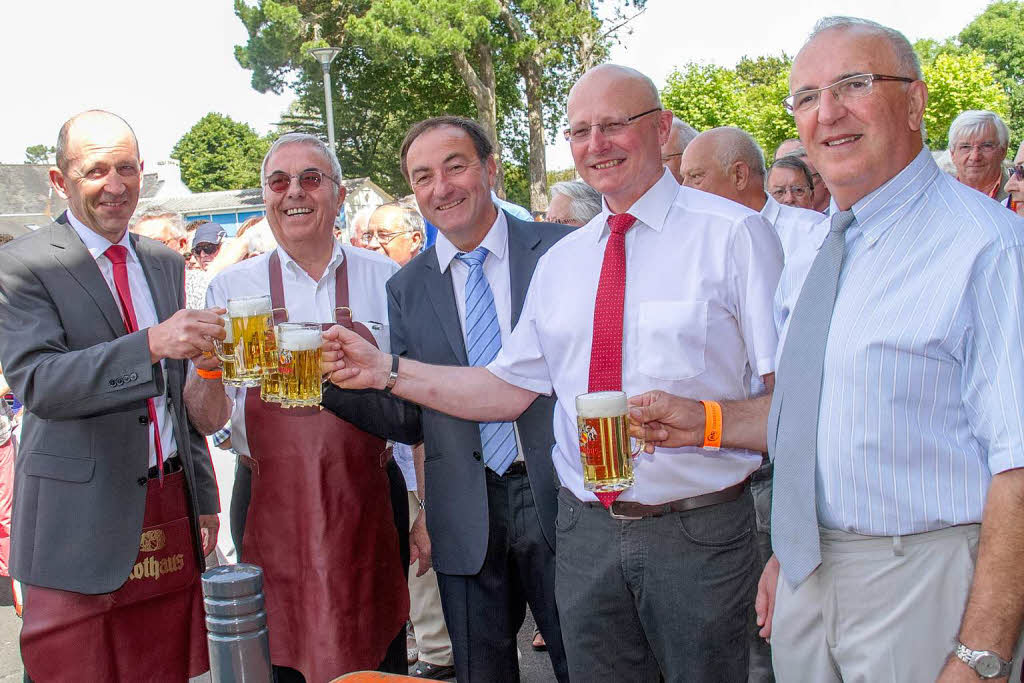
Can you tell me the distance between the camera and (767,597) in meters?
2.29

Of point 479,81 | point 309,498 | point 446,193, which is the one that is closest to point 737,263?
point 446,193

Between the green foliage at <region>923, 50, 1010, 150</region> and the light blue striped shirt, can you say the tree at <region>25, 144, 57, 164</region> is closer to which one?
the green foliage at <region>923, 50, 1010, 150</region>

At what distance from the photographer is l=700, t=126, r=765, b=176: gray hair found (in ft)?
15.8

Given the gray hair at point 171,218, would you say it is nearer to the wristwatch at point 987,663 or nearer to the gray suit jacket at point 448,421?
the gray suit jacket at point 448,421

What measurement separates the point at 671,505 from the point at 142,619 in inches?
77.3

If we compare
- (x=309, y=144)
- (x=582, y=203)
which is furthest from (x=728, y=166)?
(x=309, y=144)

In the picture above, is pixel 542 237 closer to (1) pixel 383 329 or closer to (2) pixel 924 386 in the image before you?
(1) pixel 383 329

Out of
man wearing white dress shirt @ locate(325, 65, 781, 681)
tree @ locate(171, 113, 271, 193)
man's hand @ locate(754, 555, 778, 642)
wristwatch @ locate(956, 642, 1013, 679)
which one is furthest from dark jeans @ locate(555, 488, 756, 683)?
tree @ locate(171, 113, 271, 193)

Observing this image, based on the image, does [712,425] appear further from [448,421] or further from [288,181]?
[288,181]

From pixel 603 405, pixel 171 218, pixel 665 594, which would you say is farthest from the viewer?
pixel 171 218

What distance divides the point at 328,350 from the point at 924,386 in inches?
67.9

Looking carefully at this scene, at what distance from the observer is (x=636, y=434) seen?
2.19 meters

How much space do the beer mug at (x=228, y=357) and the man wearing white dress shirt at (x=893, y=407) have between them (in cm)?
148

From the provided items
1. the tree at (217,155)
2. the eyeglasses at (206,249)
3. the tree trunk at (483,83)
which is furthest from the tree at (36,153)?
the eyeglasses at (206,249)
